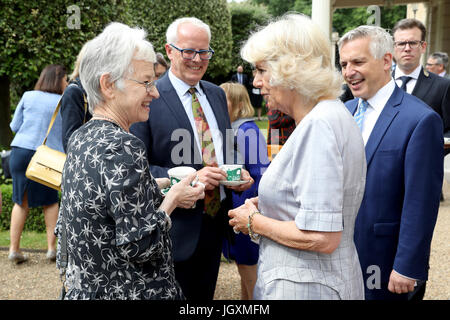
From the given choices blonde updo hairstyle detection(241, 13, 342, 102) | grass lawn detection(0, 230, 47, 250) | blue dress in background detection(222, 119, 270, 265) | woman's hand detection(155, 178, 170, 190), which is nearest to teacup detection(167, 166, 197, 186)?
woman's hand detection(155, 178, 170, 190)

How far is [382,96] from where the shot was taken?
7.91ft

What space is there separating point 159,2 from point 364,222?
61.9ft

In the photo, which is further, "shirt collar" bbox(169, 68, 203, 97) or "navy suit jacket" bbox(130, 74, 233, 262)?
"shirt collar" bbox(169, 68, 203, 97)

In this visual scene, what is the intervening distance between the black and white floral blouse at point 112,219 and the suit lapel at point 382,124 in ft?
3.75

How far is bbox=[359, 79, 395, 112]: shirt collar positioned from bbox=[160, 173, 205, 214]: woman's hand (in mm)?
1077

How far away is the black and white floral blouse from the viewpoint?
5.30ft

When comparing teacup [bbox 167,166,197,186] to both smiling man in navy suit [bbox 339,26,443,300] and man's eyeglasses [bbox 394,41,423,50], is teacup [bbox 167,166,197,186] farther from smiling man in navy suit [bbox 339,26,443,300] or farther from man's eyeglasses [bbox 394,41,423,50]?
man's eyeglasses [bbox 394,41,423,50]

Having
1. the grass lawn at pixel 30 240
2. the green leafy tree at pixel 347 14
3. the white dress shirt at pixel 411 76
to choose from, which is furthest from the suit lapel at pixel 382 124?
the green leafy tree at pixel 347 14

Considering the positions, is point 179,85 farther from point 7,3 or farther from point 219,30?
point 219,30

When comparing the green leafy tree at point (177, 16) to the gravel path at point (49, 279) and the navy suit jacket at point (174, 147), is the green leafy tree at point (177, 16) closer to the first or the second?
the gravel path at point (49, 279)

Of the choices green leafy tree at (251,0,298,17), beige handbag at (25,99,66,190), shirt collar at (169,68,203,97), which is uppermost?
green leafy tree at (251,0,298,17)

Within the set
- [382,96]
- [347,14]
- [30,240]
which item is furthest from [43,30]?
[347,14]

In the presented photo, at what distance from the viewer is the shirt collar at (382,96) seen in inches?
94.6

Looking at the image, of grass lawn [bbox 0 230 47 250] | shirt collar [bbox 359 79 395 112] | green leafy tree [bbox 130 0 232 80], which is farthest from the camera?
green leafy tree [bbox 130 0 232 80]
